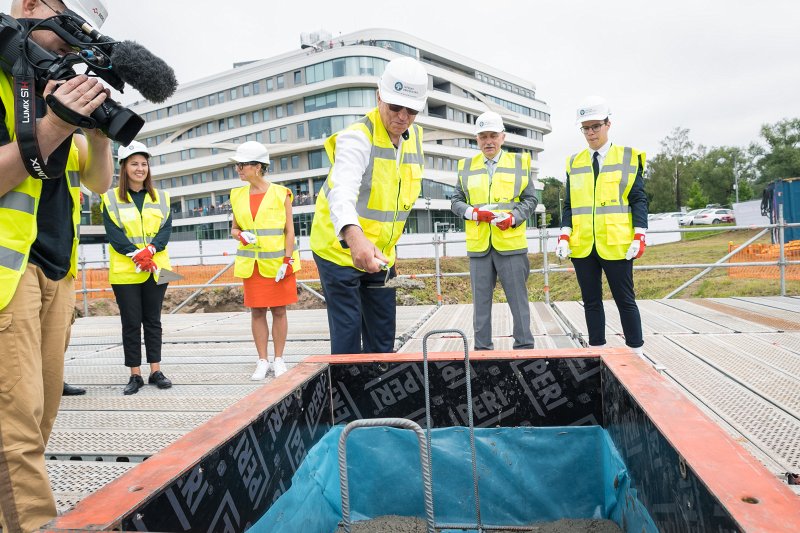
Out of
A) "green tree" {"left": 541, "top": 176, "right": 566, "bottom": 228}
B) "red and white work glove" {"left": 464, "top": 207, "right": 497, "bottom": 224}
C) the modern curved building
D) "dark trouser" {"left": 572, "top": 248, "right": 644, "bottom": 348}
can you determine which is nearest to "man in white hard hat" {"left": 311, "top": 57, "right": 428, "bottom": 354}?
"red and white work glove" {"left": 464, "top": 207, "right": 497, "bottom": 224}

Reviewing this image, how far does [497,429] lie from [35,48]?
1830 millimetres

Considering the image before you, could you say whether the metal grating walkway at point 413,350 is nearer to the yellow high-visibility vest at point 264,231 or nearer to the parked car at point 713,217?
the yellow high-visibility vest at point 264,231

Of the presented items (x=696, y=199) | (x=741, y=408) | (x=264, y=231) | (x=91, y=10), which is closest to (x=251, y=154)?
(x=264, y=231)

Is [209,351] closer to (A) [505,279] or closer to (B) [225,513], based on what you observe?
(A) [505,279]

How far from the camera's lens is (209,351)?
212 inches

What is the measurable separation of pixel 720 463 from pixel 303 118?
45604 mm

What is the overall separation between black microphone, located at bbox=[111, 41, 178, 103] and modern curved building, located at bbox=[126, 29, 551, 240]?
38200mm

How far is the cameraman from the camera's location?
1.40 metres

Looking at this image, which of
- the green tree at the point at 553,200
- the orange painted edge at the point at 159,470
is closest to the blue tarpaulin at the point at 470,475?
the orange painted edge at the point at 159,470

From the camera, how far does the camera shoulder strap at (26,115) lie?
141cm

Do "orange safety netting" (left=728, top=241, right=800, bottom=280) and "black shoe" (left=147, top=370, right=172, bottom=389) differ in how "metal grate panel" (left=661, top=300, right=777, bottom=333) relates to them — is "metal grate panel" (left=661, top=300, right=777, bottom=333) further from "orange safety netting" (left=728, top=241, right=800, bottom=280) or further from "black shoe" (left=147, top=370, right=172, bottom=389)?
"orange safety netting" (left=728, top=241, right=800, bottom=280)

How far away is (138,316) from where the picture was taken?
395cm

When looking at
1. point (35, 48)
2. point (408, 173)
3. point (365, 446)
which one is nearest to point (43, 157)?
point (35, 48)

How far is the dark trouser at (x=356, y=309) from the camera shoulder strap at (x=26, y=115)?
1330 mm
